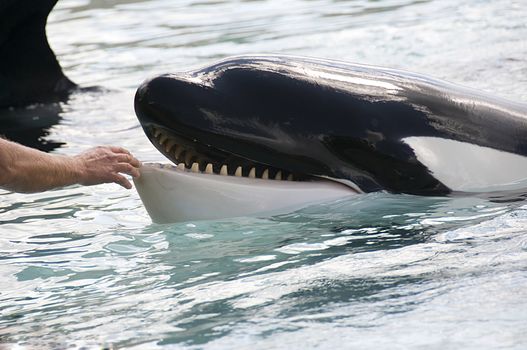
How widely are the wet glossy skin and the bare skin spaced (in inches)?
8.6

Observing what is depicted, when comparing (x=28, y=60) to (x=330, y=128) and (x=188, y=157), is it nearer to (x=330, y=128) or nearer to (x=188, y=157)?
(x=188, y=157)

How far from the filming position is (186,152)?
520 cm

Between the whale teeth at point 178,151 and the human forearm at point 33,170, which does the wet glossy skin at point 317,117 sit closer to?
the whale teeth at point 178,151

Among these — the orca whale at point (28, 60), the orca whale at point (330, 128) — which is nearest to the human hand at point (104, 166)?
the orca whale at point (330, 128)

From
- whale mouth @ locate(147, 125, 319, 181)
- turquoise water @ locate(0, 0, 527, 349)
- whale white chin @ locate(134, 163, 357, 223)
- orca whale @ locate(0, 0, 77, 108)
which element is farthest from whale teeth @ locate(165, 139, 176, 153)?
orca whale @ locate(0, 0, 77, 108)

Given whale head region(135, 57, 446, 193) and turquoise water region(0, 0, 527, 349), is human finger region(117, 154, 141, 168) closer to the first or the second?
whale head region(135, 57, 446, 193)

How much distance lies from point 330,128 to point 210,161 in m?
0.56

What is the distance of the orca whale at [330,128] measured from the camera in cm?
508

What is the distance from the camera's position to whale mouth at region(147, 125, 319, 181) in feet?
16.9

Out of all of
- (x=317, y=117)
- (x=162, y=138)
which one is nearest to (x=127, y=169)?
(x=162, y=138)

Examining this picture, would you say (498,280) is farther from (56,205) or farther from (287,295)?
(56,205)

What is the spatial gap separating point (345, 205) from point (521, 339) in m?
1.80

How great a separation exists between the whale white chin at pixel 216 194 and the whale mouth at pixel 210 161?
4 centimetres

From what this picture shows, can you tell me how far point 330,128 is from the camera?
513cm
